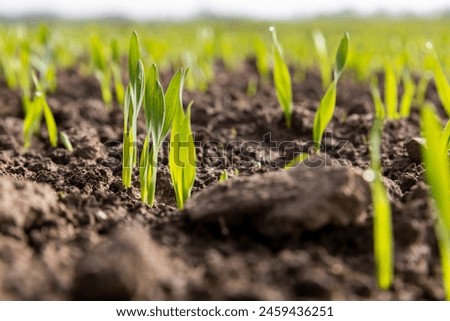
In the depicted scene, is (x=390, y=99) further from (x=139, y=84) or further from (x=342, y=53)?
(x=139, y=84)

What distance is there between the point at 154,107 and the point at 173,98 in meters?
0.05

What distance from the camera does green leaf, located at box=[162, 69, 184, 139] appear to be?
1.40 meters

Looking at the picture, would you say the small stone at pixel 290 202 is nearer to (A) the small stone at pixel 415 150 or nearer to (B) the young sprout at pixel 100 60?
(A) the small stone at pixel 415 150

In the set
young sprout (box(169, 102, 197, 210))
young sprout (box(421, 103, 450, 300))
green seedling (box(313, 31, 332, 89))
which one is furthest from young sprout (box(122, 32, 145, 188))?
green seedling (box(313, 31, 332, 89))

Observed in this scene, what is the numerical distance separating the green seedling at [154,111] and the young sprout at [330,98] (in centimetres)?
60

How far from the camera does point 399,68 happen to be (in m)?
3.39

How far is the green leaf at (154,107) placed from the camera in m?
1.41

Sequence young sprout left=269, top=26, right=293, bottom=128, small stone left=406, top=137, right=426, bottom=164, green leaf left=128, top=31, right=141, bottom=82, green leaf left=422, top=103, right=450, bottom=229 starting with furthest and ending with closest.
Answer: young sprout left=269, top=26, right=293, bottom=128 → small stone left=406, top=137, right=426, bottom=164 → green leaf left=128, top=31, right=141, bottom=82 → green leaf left=422, top=103, right=450, bottom=229

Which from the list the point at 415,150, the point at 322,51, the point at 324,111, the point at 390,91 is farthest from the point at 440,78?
the point at 322,51

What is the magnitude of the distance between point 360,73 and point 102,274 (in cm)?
308

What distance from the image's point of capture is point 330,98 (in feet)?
6.01

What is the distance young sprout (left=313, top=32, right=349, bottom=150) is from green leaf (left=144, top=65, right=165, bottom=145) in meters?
0.64

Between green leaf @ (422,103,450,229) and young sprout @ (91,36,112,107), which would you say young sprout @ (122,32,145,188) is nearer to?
green leaf @ (422,103,450,229)
